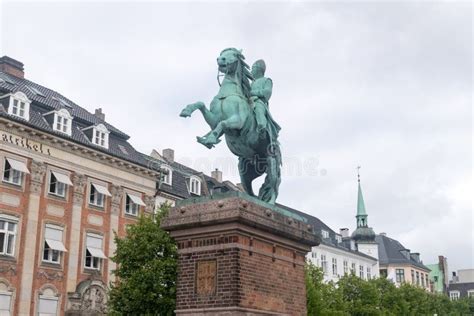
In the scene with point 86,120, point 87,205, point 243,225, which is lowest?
point 243,225

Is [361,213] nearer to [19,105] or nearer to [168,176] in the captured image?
[168,176]

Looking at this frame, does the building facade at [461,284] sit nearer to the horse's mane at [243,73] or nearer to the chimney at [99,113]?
the chimney at [99,113]

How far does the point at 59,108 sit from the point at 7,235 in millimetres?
9009

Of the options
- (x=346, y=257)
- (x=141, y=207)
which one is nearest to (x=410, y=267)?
(x=346, y=257)

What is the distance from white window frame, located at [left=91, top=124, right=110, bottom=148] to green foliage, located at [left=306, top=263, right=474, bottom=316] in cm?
1517

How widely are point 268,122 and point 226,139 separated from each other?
102 centimetres

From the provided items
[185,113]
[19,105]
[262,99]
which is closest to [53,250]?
[19,105]

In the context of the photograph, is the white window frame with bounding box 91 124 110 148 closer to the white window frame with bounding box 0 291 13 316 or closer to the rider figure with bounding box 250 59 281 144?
the white window frame with bounding box 0 291 13 316

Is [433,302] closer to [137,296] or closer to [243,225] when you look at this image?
[137,296]

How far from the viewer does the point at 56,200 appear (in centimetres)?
3541

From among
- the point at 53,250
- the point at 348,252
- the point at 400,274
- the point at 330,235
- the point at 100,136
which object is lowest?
the point at 53,250

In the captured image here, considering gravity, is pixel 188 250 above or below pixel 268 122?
below

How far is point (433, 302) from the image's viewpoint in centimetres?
5966

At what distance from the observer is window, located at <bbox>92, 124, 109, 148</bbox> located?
39.4 metres
